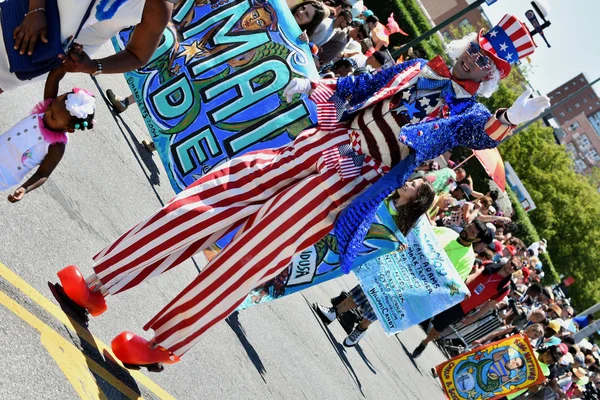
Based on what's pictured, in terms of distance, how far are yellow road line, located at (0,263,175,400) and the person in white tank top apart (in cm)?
90

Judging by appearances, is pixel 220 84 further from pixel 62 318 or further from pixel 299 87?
pixel 62 318

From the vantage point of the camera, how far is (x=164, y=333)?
4.02m

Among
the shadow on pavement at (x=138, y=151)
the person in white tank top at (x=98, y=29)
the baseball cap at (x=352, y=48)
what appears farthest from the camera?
the baseball cap at (x=352, y=48)

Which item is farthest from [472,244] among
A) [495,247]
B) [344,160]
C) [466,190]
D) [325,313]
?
[344,160]

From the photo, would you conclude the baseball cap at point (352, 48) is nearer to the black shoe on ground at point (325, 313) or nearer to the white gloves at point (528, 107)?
the black shoe on ground at point (325, 313)

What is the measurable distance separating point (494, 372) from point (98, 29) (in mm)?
7424

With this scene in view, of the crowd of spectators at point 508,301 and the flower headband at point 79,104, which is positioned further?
the crowd of spectators at point 508,301

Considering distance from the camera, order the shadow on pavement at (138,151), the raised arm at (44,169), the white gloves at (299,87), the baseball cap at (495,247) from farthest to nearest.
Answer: the baseball cap at (495,247), the shadow on pavement at (138,151), the white gloves at (299,87), the raised arm at (44,169)

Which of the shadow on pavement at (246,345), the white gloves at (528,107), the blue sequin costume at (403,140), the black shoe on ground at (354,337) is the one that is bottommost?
the black shoe on ground at (354,337)

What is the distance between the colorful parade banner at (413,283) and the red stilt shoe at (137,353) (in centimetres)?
367

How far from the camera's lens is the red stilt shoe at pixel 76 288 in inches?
150

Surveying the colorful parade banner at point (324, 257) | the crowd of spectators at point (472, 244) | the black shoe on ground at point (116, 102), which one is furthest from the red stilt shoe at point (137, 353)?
the black shoe on ground at point (116, 102)

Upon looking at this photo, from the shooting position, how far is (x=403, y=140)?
165 inches

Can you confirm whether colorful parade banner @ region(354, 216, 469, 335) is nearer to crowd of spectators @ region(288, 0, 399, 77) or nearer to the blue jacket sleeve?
crowd of spectators @ region(288, 0, 399, 77)
